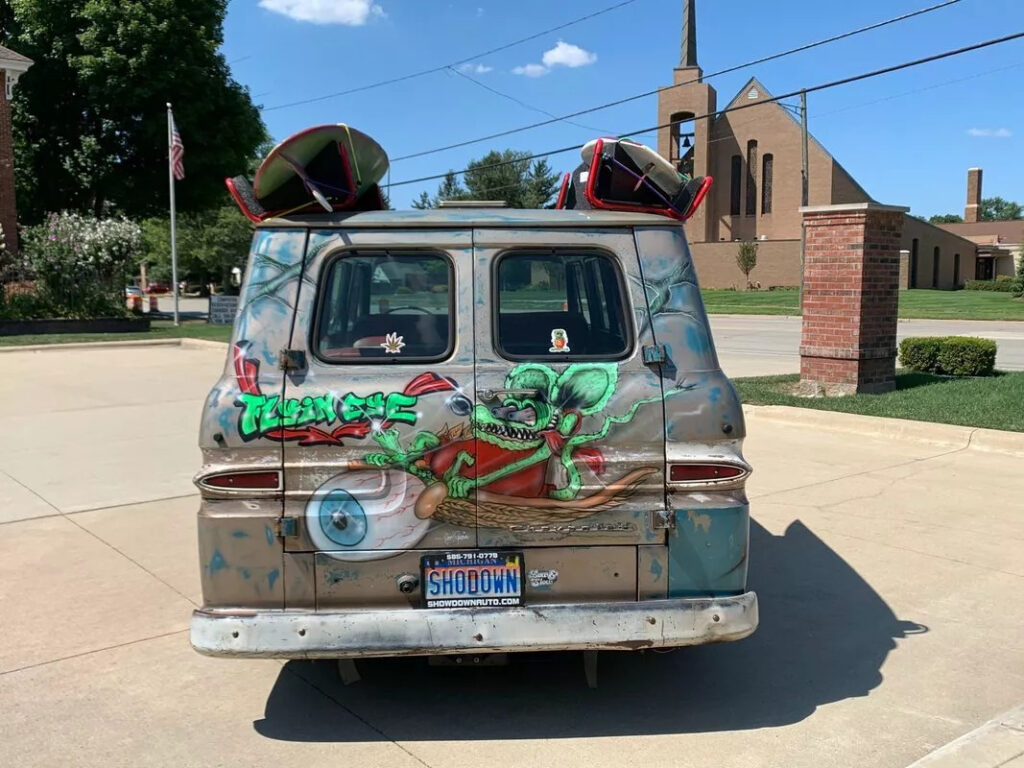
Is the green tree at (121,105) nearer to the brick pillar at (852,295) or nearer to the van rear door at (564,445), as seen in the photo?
the brick pillar at (852,295)

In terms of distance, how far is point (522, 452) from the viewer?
132 inches

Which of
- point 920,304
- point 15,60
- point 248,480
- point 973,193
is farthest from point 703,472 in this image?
point 973,193

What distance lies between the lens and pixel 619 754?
334 cm

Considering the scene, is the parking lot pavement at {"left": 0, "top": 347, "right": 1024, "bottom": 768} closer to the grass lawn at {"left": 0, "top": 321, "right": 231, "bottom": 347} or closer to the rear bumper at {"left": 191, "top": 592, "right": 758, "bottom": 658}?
the rear bumper at {"left": 191, "top": 592, "right": 758, "bottom": 658}

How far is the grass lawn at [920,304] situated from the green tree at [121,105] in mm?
19222

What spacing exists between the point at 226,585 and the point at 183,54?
109 feet

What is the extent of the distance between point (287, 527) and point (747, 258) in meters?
56.6

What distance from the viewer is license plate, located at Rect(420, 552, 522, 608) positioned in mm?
3354

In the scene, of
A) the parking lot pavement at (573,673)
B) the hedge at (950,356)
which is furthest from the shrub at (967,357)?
the parking lot pavement at (573,673)

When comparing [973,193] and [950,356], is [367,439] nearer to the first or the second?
[950,356]

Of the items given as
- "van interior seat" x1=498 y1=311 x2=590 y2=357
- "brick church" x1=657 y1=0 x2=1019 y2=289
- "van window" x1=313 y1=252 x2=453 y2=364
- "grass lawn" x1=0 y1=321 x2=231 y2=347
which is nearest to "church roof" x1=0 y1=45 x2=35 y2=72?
"grass lawn" x1=0 y1=321 x2=231 y2=347

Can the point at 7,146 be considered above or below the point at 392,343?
above

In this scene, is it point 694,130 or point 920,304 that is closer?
point 920,304

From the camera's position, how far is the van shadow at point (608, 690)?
357 cm
